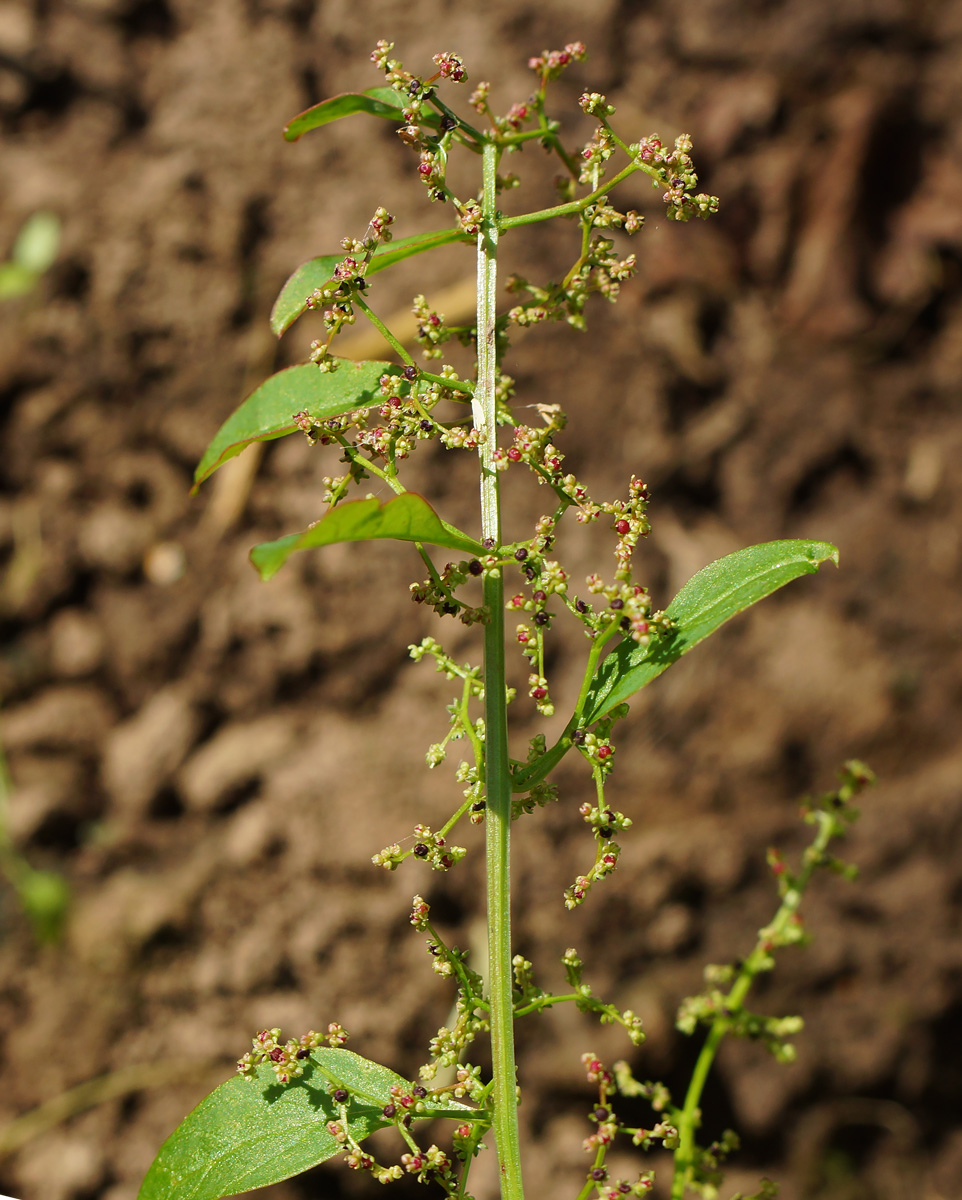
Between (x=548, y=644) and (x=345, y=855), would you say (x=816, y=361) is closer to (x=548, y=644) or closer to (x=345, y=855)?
(x=548, y=644)

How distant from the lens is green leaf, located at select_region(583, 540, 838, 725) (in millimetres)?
1186

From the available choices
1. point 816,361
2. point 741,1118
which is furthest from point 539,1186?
point 816,361

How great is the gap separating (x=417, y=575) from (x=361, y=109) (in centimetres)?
209

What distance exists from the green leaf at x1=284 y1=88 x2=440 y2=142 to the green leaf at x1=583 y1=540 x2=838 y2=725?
0.61 metres

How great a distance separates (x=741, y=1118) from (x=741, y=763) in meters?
0.99

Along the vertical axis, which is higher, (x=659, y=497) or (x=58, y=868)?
(x=659, y=497)

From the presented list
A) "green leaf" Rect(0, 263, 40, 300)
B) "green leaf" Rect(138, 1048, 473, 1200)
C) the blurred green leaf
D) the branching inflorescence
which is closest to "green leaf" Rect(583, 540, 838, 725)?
the branching inflorescence

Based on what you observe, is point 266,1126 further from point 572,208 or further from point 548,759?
point 572,208

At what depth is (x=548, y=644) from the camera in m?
3.26

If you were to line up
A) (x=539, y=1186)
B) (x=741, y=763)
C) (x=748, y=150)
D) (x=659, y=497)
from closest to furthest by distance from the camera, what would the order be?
(x=539, y=1186) → (x=741, y=763) → (x=659, y=497) → (x=748, y=150)

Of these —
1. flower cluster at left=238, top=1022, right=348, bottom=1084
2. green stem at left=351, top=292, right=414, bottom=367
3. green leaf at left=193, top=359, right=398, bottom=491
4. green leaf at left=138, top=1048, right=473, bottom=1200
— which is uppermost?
green leaf at left=193, top=359, right=398, bottom=491

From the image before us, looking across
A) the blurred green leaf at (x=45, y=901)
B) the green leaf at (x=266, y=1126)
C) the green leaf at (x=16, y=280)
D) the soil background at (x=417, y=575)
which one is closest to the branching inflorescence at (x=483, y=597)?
the green leaf at (x=266, y=1126)

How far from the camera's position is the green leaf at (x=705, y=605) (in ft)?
3.89

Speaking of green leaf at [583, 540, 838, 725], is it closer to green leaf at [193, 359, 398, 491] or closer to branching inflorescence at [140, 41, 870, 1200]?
branching inflorescence at [140, 41, 870, 1200]
